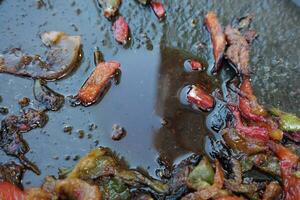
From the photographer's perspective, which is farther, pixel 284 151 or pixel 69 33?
pixel 69 33

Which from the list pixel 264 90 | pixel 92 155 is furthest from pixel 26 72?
pixel 264 90

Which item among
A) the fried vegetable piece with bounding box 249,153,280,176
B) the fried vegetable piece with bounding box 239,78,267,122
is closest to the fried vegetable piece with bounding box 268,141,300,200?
the fried vegetable piece with bounding box 249,153,280,176

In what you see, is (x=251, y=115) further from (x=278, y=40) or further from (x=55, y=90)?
(x=55, y=90)

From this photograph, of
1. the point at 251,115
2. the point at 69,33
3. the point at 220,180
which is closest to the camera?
the point at 220,180

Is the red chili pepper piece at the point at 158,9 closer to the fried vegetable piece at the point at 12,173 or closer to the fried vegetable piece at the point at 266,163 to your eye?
the fried vegetable piece at the point at 266,163

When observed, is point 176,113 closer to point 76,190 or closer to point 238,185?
point 238,185

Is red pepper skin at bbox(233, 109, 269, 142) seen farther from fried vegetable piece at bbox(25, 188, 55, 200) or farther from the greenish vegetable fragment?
fried vegetable piece at bbox(25, 188, 55, 200)

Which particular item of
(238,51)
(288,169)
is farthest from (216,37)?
(288,169)
